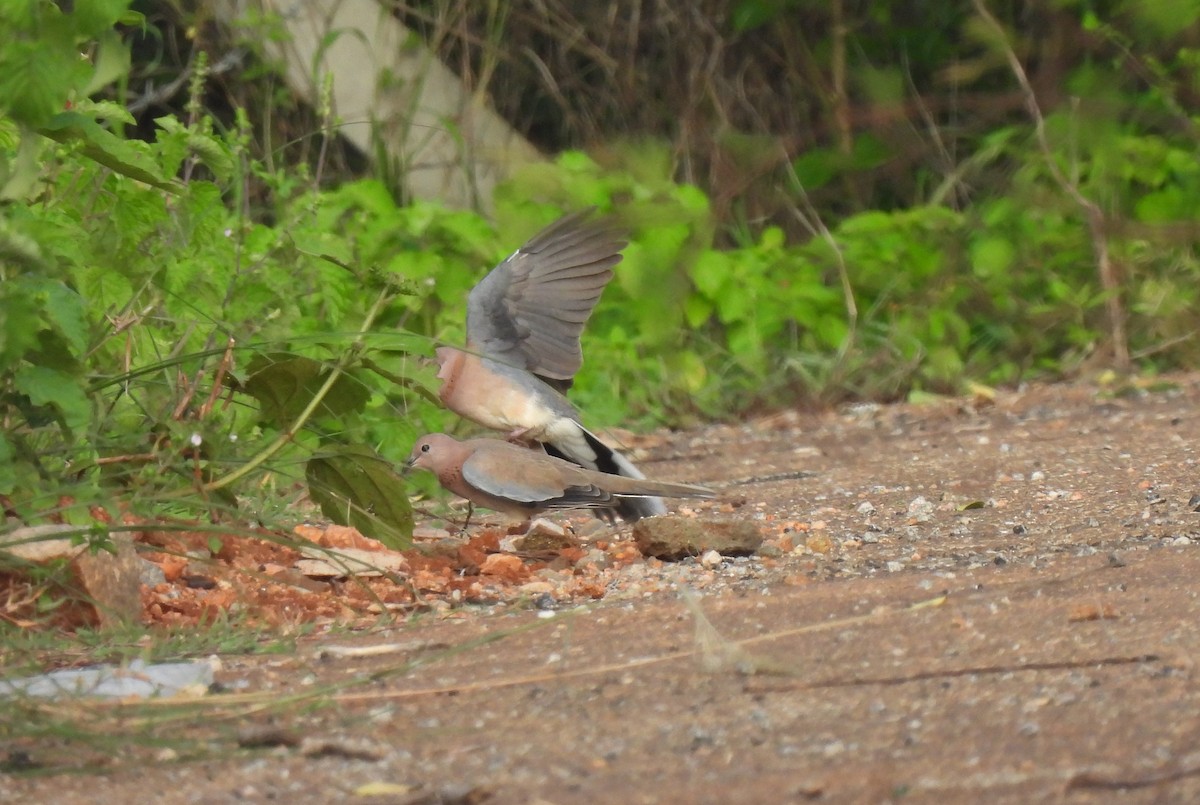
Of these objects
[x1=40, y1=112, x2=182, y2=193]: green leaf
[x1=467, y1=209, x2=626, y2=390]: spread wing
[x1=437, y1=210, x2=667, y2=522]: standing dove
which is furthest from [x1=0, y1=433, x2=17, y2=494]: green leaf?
[x1=467, y1=209, x2=626, y2=390]: spread wing

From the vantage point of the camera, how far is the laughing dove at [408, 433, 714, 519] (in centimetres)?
352

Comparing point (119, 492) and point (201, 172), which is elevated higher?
point (119, 492)

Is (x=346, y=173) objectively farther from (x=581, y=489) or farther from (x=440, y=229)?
(x=581, y=489)

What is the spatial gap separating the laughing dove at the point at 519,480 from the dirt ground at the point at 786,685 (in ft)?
0.81

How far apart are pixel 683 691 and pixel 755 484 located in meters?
2.35

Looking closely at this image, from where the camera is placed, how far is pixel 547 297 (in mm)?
4387

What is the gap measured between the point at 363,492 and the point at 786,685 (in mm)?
1180

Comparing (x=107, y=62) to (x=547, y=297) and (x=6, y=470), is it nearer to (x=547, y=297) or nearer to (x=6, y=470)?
(x=6, y=470)

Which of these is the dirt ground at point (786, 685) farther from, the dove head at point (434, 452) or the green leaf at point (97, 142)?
the green leaf at point (97, 142)

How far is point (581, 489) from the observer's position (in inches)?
139

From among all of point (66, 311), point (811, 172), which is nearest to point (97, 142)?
point (66, 311)

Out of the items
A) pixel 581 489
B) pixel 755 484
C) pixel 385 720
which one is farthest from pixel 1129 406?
pixel 385 720

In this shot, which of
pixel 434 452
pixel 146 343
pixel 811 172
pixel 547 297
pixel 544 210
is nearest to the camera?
pixel 146 343

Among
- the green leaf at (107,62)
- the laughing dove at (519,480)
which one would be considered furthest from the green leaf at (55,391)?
the laughing dove at (519,480)
